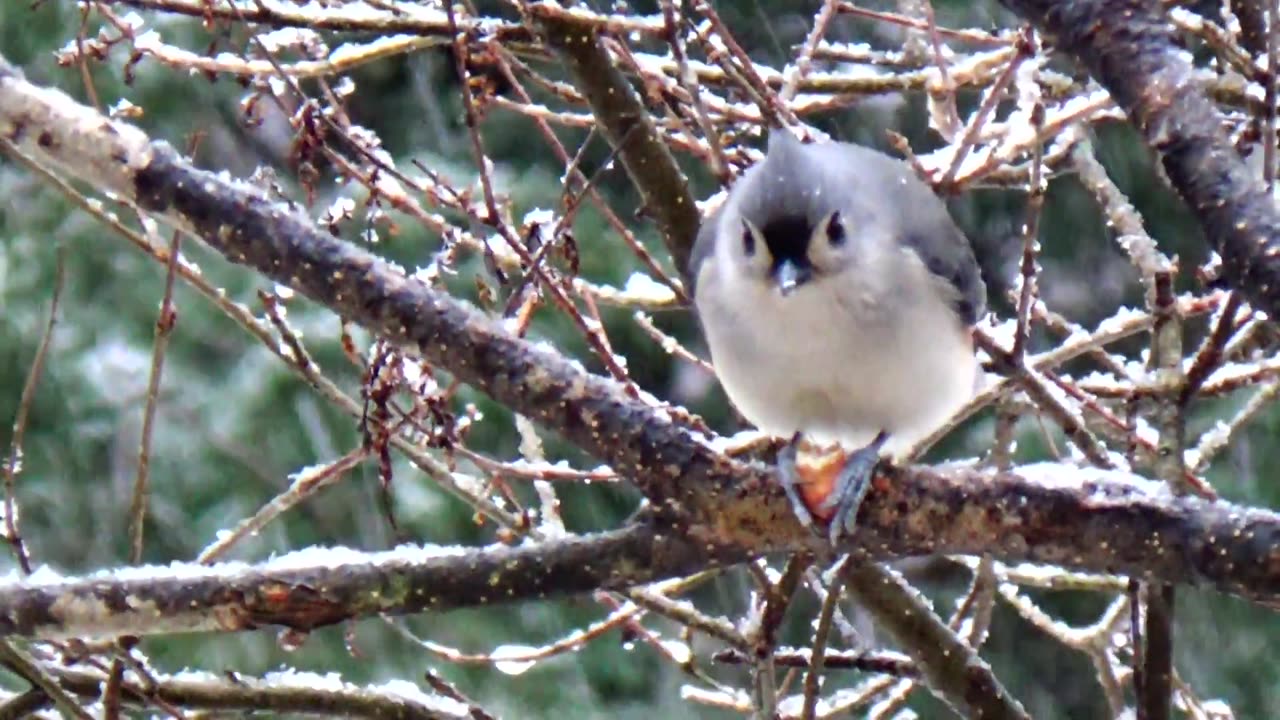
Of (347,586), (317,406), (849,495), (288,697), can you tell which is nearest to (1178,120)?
(849,495)

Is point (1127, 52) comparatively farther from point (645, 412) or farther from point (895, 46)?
point (895, 46)

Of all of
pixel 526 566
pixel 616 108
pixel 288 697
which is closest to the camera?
pixel 526 566

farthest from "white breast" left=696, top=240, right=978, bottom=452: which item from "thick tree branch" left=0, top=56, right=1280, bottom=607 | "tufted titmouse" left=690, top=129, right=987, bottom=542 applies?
"thick tree branch" left=0, top=56, right=1280, bottom=607

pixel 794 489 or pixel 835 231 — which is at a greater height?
pixel 835 231

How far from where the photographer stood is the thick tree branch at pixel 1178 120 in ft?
4.23

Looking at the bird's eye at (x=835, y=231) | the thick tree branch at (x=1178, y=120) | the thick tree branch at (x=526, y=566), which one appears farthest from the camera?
the bird's eye at (x=835, y=231)

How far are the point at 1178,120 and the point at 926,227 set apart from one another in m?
0.86

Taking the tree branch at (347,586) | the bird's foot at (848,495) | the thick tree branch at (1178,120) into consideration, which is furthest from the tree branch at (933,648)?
the thick tree branch at (1178,120)

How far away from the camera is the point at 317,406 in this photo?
3975mm

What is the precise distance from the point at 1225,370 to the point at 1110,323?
24 cm

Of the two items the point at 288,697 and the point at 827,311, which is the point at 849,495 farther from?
the point at 288,697

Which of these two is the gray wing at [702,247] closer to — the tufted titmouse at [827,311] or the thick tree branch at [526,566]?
the tufted titmouse at [827,311]

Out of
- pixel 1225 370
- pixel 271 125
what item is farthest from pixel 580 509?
pixel 1225 370

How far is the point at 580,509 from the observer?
4.36 meters
